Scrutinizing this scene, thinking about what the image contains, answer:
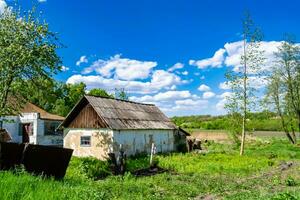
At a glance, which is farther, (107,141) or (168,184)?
(107,141)

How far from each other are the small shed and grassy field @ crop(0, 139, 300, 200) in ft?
12.8

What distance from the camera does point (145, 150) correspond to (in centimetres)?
3828

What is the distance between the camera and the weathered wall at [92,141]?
33.3 metres

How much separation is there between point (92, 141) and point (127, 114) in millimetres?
5058

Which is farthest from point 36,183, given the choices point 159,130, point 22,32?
point 159,130

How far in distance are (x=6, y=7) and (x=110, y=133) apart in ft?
46.0

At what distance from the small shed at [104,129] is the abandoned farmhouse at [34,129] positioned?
8081mm

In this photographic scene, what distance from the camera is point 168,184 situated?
1950 cm

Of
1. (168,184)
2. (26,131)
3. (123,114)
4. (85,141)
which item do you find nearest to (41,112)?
(26,131)

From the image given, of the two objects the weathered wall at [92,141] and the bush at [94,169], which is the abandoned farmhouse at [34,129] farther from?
the bush at [94,169]

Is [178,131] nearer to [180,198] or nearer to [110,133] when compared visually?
[110,133]

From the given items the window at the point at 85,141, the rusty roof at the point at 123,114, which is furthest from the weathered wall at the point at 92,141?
the rusty roof at the point at 123,114

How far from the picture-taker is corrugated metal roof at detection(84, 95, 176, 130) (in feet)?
113

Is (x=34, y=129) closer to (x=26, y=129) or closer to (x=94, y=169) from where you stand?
(x=26, y=129)
